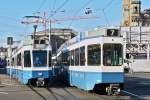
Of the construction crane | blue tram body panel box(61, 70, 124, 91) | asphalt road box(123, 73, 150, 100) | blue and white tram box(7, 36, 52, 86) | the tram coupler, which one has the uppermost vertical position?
the construction crane

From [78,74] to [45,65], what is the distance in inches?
161

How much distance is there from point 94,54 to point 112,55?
3.33 ft

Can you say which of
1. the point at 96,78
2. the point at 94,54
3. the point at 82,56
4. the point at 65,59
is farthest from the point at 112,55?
the point at 65,59

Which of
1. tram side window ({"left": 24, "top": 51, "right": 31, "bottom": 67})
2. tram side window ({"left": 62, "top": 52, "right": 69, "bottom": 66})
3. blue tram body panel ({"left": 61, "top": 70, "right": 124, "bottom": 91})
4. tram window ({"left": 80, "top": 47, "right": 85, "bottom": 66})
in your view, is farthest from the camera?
tram side window ({"left": 62, "top": 52, "right": 69, "bottom": 66})

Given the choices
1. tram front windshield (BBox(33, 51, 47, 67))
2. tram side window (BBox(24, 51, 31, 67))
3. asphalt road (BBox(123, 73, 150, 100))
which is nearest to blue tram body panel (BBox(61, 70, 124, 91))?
asphalt road (BBox(123, 73, 150, 100))

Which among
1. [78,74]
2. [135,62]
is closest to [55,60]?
[78,74]

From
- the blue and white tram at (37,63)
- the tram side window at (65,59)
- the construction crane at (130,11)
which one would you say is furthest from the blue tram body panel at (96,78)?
the construction crane at (130,11)

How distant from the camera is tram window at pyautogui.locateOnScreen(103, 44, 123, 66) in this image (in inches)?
961

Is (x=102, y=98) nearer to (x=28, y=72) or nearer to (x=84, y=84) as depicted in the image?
(x=84, y=84)

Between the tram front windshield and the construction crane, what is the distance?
108068mm

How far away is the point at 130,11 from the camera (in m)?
148

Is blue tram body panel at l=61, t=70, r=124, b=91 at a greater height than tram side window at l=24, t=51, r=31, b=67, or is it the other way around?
tram side window at l=24, t=51, r=31, b=67

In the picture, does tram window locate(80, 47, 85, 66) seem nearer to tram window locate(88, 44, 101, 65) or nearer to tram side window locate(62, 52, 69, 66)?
tram window locate(88, 44, 101, 65)

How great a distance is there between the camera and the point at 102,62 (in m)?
24.5
